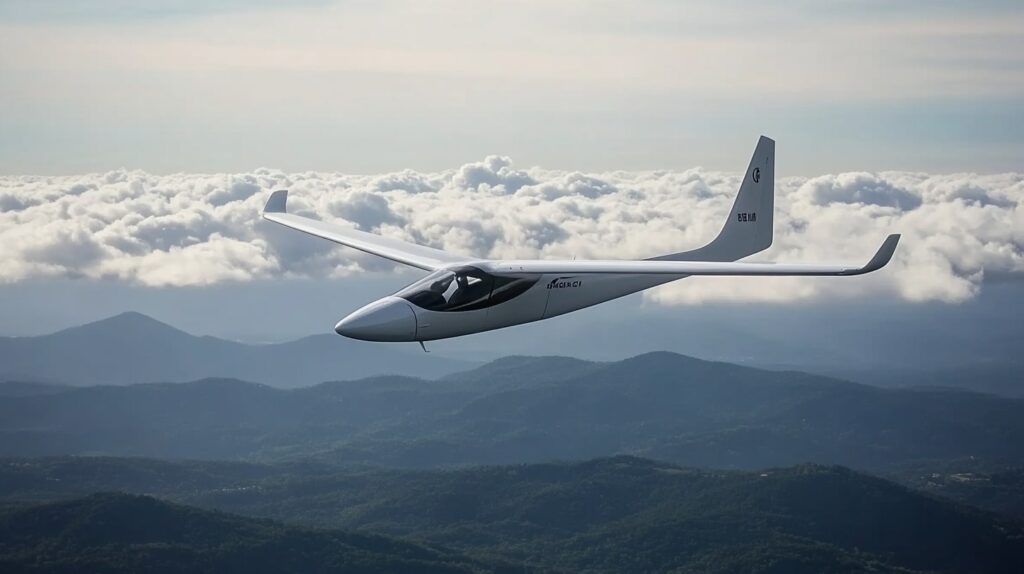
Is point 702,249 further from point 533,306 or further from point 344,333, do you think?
point 344,333

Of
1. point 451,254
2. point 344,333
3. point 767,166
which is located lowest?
point 344,333

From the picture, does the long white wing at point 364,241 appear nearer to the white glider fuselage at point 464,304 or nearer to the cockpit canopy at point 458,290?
the cockpit canopy at point 458,290

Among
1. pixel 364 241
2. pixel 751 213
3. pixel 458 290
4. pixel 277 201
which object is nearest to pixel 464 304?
pixel 458 290

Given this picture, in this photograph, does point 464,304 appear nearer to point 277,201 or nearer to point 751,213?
point 751,213

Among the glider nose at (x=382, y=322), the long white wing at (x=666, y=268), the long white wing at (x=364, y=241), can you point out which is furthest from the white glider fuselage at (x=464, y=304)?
the long white wing at (x=364, y=241)

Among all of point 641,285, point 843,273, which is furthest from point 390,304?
point 843,273
